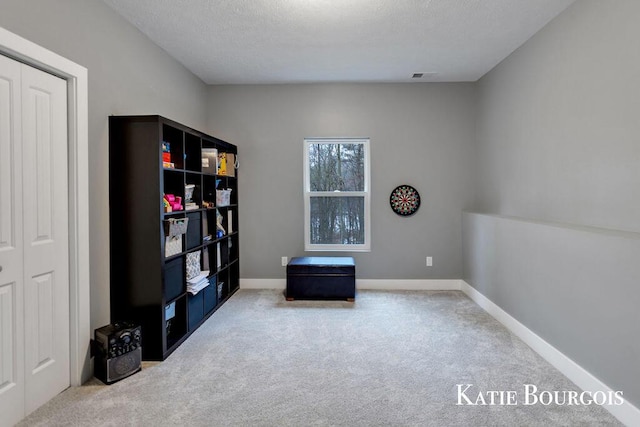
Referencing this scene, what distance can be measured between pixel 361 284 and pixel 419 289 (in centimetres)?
75

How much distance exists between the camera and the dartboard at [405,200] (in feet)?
15.0

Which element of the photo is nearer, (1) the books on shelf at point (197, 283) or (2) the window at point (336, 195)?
(1) the books on shelf at point (197, 283)

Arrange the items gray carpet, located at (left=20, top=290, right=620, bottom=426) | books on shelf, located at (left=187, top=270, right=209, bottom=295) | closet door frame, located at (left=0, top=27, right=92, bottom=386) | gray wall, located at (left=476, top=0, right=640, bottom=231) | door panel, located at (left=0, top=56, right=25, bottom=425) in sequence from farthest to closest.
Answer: books on shelf, located at (left=187, top=270, right=209, bottom=295) → closet door frame, located at (left=0, top=27, right=92, bottom=386) → gray wall, located at (left=476, top=0, right=640, bottom=231) → gray carpet, located at (left=20, top=290, right=620, bottom=426) → door panel, located at (left=0, top=56, right=25, bottom=425)

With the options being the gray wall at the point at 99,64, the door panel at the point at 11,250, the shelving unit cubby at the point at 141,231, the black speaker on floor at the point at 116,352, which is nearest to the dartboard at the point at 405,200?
the shelving unit cubby at the point at 141,231

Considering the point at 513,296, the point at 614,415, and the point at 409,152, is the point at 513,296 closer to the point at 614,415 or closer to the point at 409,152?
the point at 614,415

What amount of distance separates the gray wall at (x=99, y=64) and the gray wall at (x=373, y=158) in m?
1.54

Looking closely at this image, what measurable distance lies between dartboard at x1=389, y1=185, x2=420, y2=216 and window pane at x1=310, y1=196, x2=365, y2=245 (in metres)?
0.44

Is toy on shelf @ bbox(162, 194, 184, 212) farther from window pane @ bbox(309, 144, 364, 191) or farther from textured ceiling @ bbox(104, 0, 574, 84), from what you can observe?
window pane @ bbox(309, 144, 364, 191)

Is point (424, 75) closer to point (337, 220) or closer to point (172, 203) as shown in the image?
point (337, 220)

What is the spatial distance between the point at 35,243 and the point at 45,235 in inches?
3.4

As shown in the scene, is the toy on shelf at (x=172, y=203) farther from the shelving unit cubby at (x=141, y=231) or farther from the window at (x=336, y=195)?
the window at (x=336, y=195)

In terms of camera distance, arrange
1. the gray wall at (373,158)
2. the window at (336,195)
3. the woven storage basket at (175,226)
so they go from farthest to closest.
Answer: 1. the window at (336,195)
2. the gray wall at (373,158)
3. the woven storage basket at (175,226)

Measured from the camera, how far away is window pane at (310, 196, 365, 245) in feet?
15.4

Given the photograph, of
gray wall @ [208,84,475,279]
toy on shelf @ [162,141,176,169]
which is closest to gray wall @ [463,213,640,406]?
gray wall @ [208,84,475,279]
